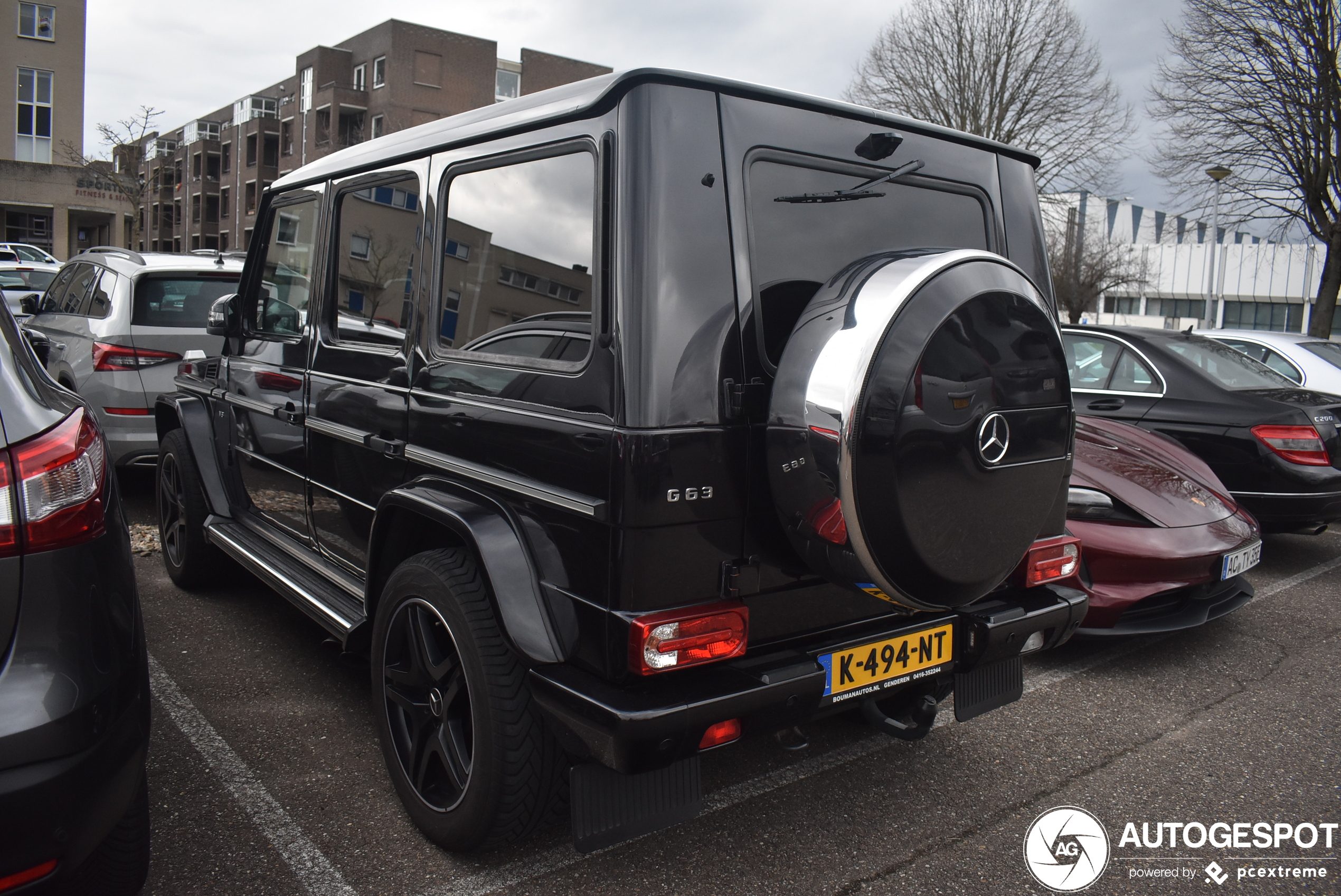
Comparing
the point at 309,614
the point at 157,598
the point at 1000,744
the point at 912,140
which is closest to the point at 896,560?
the point at 912,140

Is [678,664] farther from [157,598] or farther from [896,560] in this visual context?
[157,598]

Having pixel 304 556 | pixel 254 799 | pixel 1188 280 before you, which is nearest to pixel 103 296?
pixel 304 556

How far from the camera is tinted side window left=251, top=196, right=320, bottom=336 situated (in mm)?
3529

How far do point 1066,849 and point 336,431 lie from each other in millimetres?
2699

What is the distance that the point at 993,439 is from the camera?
215 cm

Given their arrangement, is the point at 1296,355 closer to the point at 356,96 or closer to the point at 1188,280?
the point at 356,96

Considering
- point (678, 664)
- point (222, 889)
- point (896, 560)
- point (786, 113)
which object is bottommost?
point (222, 889)

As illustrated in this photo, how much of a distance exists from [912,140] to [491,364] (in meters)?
1.41

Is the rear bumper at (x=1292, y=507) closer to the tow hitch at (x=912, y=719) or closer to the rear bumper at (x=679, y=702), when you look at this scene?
the tow hitch at (x=912, y=719)

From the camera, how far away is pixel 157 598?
14.8 ft

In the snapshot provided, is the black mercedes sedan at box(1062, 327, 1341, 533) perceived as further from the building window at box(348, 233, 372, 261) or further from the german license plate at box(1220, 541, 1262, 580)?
the building window at box(348, 233, 372, 261)

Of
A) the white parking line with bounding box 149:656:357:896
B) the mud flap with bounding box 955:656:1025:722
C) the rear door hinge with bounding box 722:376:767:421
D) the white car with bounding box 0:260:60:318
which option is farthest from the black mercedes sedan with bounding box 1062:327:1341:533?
the white car with bounding box 0:260:60:318

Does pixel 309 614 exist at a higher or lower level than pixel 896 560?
lower

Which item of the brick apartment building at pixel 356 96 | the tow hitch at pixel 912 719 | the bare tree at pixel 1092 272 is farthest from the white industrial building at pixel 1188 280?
the tow hitch at pixel 912 719
